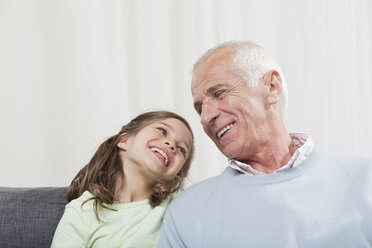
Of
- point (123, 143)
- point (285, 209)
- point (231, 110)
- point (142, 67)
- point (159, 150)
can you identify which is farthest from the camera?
point (142, 67)

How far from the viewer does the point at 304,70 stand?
2.40 metres

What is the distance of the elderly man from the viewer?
4.23 ft

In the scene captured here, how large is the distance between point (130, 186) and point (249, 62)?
664 mm

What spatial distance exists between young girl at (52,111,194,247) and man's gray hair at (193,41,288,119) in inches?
13.1

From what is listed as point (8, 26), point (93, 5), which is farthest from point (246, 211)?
point (8, 26)

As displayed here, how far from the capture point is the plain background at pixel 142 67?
238 cm

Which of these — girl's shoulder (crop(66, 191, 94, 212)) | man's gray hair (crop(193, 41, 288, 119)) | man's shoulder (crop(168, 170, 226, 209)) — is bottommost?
girl's shoulder (crop(66, 191, 94, 212))

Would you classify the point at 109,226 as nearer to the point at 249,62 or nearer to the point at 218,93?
the point at 218,93

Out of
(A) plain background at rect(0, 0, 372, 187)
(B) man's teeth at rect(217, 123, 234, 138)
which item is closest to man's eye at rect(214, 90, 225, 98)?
(B) man's teeth at rect(217, 123, 234, 138)

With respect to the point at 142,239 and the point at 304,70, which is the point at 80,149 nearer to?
the point at 142,239

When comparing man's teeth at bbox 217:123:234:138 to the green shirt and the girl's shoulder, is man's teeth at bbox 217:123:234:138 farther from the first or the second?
the girl's shoulder

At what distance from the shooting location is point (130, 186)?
68.6 inches

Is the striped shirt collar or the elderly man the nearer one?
the elderly man

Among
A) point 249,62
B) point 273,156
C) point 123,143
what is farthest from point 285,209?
point 123,143
